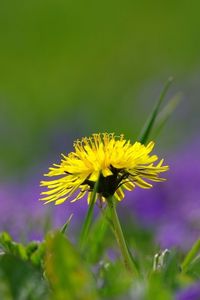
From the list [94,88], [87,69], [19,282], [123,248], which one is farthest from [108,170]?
[87,69]

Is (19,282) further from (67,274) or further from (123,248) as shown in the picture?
(123,248)

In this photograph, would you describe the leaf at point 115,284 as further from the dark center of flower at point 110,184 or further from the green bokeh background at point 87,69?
the green bokeh background at point 87,69

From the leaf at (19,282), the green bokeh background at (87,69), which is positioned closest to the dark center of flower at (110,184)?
the leaf at (19,282)

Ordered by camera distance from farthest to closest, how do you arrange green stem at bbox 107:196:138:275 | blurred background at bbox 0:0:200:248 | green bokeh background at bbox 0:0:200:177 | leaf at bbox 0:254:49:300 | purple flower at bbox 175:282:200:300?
green bokeh background at bbox 0:0:200:177, blurred background at bbox 0:0:200:248, green stem at bbox 107:196:138:275, leaf at bbox 0:254:49:300, purple flower at bbox 175:282:200:300

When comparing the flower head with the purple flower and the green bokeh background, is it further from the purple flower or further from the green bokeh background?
the green bokeh background

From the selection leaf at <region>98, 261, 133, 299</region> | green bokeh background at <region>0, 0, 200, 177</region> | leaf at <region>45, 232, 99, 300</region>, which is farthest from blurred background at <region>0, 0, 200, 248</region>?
leaf at <region>45, 232, 99, 300</region>

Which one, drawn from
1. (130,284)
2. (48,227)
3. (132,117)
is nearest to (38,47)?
(132,117)
